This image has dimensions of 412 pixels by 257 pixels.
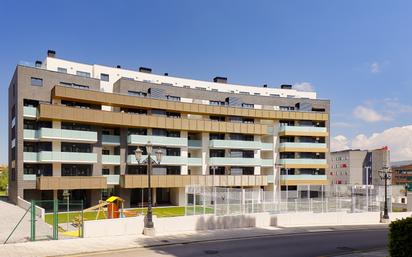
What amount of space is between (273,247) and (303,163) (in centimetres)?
4102

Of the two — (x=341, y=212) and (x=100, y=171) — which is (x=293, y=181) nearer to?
(x=341, y=212)

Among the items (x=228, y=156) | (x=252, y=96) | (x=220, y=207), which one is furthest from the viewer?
(x=252, y=96)

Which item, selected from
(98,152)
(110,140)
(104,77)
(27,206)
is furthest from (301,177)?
(27,206)

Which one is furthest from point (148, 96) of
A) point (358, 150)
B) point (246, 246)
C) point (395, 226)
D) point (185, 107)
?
point (358, 150)

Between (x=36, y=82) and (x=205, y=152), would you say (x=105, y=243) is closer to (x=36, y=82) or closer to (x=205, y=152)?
(x=36, y=82)

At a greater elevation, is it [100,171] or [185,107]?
[185,107]

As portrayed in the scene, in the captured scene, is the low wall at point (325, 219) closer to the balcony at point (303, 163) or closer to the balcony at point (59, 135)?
the balcony at point (303, 163)

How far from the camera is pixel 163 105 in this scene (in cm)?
4991

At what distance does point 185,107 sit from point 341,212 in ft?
79.5

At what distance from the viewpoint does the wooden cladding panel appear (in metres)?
43.5

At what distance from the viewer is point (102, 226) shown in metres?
23.8

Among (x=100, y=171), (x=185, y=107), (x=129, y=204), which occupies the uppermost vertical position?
(x=185, y=107)

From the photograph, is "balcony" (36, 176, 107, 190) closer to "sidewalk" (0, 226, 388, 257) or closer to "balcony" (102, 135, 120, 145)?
"balcony" (102, 135, 120, 145)

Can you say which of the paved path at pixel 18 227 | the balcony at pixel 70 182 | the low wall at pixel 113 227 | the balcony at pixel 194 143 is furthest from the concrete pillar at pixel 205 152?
the low wall at pixel 113 227
